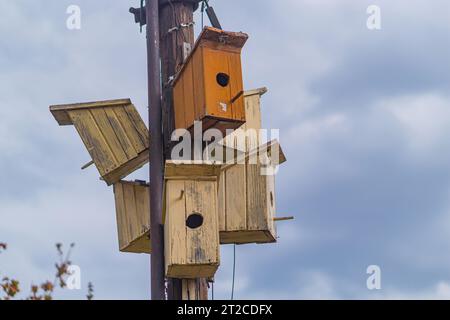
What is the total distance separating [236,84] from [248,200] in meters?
0.91

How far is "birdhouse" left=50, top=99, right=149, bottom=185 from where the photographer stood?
22.8 ft

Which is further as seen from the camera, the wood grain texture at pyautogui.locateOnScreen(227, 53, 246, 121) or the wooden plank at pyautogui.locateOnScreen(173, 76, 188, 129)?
the wooden plank at pyautogui.locateOnScreen(173, 76, 188, 129)

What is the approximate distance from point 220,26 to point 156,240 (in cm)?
172

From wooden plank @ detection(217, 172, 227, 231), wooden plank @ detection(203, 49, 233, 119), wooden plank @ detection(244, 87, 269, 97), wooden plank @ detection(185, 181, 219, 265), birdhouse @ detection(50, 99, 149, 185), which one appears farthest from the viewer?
wooden plank @ detection(244, 87, 269, 97)

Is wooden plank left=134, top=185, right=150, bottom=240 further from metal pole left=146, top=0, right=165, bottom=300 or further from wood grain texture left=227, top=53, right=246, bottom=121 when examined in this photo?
wood grain texture left=227, top=53, right=246, bottom=121

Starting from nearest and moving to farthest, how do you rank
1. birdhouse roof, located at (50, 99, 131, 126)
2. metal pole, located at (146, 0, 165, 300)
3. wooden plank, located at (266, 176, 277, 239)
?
metal pole, located at (146, 0, 165, 300), wooden plank, located at (266, 176, 277, 239), birdhouse roof, located at (50, 99, 131, 126)

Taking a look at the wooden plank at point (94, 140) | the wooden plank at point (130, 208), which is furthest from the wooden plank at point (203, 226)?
the wooden plank at point (130, 208)

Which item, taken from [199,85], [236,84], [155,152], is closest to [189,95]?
[199,85]

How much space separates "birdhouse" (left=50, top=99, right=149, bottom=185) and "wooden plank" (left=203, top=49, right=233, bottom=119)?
35.1 inches

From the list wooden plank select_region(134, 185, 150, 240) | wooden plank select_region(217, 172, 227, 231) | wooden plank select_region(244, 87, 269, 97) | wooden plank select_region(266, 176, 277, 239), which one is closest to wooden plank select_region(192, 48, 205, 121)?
wooden plank select_region(217, 172, 227, 231)

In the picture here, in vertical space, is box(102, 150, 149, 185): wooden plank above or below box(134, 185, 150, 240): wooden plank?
above

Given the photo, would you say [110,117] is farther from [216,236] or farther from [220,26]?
[216,236]
